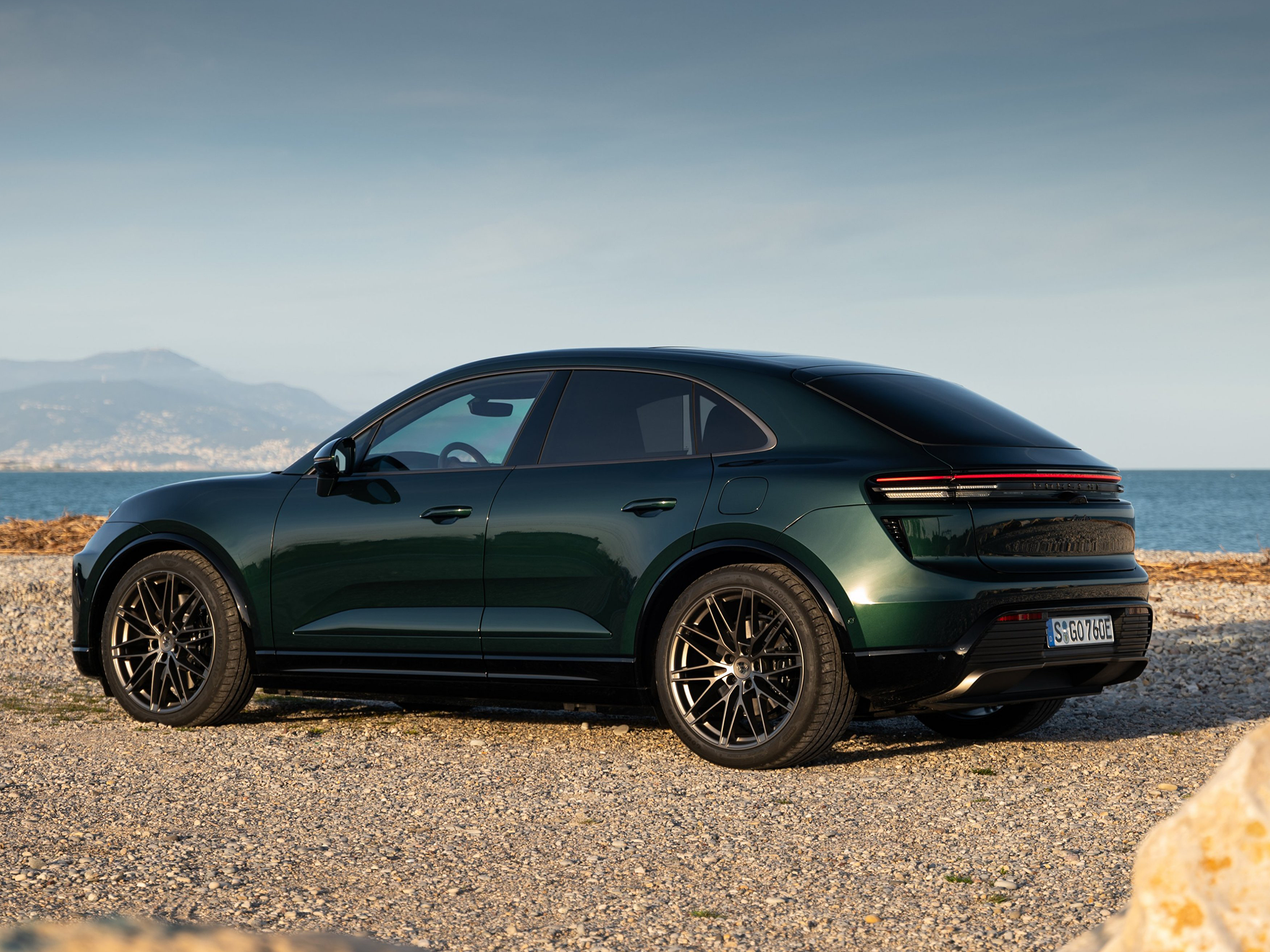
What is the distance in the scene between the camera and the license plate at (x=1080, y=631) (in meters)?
4.96

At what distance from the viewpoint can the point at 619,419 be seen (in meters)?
5.62

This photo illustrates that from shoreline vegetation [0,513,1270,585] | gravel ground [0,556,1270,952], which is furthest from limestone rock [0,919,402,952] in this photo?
shoreline vegetation [0,513,1270,585]

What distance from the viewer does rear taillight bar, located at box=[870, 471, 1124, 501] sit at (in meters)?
4.81

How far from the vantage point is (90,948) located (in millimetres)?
1045

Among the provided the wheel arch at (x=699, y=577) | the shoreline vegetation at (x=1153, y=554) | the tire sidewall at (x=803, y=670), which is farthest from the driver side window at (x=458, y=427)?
the shoreline vegetation at (x=1153, y=554)

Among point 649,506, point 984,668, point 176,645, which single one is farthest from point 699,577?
point 176,645

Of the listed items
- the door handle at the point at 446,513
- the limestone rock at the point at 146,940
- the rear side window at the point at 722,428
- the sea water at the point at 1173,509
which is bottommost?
the sea water at the point at 1173,509

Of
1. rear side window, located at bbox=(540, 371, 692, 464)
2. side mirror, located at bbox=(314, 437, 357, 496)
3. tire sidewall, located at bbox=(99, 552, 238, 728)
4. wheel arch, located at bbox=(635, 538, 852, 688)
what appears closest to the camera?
wheel arch, located at bbox=(635, 538, 852, 688)

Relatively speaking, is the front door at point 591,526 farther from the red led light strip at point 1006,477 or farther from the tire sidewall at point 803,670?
the red led light strip at point 1006,477

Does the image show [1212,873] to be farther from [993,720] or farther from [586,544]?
[993,720]

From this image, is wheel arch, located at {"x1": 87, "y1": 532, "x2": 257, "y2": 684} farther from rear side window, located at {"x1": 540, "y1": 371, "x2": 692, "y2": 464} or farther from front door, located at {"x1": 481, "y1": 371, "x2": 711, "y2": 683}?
rear side window, located at {"x1": 540, "y1": 371, "x2": 692, "y2": 464}

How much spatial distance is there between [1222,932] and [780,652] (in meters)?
3.53

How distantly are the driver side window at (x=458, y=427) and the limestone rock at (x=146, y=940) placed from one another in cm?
470

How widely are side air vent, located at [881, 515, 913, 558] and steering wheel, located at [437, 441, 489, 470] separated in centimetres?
195
